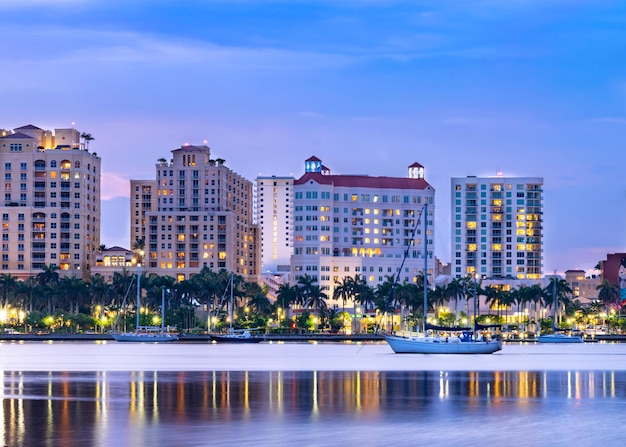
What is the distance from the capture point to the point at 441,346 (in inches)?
6137

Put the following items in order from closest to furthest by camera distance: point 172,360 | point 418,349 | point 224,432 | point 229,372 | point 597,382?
point 224,432 → point 597,382 → point 229,372 → point 172,360 → point 418,349

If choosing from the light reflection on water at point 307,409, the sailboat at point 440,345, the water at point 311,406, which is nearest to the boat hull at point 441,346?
the sailboat at point 440,345

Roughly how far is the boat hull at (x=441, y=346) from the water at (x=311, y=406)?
120 feet

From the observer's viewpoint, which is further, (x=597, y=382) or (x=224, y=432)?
(x=597, y=382)

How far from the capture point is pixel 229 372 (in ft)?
356

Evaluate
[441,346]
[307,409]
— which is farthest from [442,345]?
[307,409]

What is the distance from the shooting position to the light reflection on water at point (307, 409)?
183 feet

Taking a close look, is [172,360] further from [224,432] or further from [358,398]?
[224,432]

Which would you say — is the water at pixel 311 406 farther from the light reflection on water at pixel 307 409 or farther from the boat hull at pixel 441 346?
the boat hull at pixel 441 346

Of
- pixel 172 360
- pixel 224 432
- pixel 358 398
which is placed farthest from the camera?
pixel 172 360

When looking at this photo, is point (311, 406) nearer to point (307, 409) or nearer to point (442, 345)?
point (307, 409)

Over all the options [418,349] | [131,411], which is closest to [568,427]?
[131,411]

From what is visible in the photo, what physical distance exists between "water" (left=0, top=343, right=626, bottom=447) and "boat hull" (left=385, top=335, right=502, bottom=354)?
120 ft

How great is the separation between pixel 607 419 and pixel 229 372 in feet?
164
